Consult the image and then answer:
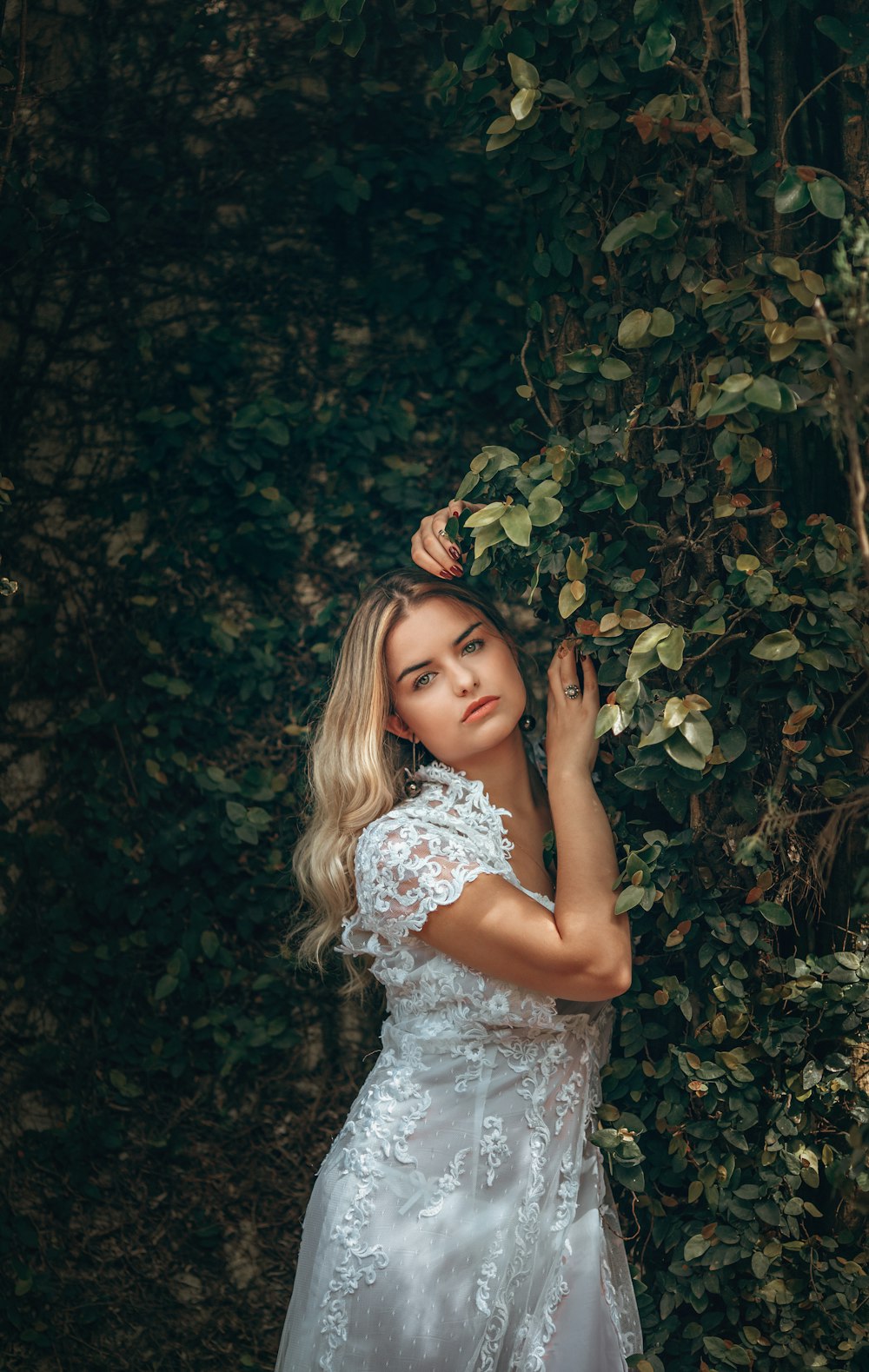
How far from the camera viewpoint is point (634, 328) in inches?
Answer: 82.9

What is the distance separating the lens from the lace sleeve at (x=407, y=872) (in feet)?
6.92

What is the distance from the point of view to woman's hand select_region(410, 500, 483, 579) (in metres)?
2.43

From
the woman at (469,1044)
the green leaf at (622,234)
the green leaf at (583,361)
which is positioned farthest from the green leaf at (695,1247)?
the green leaf at (622,234)

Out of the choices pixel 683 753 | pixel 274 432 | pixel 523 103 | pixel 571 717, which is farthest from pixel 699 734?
pixel 274 432

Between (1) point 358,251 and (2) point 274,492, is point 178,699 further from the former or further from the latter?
(1) point 358,251

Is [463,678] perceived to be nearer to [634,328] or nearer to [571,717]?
[571,717]

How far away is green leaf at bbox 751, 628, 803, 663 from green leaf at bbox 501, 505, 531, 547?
16.8 inches

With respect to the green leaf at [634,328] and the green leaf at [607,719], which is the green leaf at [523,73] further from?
the green leaf at [607,719]

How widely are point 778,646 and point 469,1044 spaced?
87 cm

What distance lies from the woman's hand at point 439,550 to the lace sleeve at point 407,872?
51 centimetres

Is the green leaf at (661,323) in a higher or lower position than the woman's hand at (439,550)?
higher

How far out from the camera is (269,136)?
10.5 ft

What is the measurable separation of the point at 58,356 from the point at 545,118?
153 centimetres

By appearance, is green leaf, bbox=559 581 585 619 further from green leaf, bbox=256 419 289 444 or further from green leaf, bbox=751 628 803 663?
green leaf, bbox=256 419 289 444
